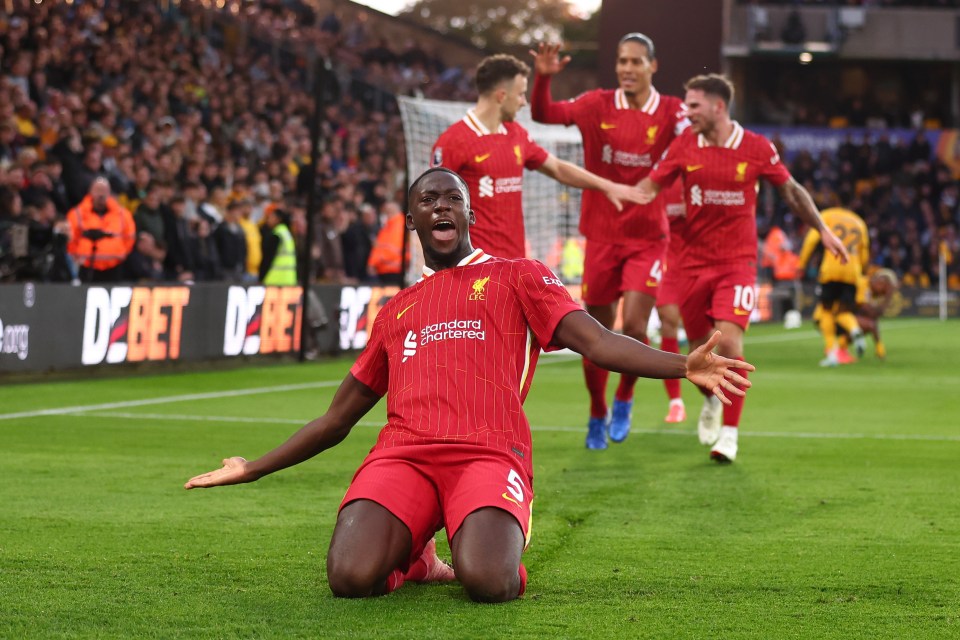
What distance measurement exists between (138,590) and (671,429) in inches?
249

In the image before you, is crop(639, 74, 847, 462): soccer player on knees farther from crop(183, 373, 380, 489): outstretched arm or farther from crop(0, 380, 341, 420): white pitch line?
crop(0, 380, 341, 420): white pitch line

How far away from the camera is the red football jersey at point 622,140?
938cm

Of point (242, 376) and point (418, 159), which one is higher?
point (418, 159)

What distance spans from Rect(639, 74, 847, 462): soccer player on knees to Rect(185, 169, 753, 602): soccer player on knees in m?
3.87

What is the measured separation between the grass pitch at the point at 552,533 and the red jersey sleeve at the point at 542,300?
871 millimetres

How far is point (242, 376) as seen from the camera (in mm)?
15086

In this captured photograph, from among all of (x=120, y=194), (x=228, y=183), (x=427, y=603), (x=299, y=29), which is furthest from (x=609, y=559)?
(x=299, y=29)

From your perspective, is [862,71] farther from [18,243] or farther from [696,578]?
[696,578]

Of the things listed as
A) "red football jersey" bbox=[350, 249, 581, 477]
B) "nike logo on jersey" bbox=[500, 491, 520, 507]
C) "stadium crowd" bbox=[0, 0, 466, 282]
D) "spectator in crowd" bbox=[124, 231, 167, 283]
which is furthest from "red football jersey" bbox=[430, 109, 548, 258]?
"spectator in crowd" bbox=[124, 231, 167, 283]

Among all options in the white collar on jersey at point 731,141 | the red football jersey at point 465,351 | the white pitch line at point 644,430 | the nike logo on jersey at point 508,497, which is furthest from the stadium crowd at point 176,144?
the nike logo on jersey at point 508,497

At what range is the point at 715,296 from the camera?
8.90 m

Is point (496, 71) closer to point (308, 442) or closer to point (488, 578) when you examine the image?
point (308, 442)

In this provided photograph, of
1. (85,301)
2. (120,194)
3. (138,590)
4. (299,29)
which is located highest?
(299,29)

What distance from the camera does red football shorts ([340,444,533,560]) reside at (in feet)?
14.9
